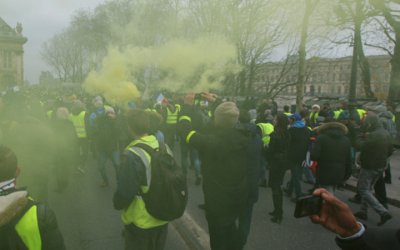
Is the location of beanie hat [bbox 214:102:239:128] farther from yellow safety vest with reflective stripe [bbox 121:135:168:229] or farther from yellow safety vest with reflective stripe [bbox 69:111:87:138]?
yellow safety vest with reflective stripe [bbox 69:111:87:138]

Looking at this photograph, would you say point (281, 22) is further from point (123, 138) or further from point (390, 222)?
point (390, 222)

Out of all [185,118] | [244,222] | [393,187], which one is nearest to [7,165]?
[244,222]

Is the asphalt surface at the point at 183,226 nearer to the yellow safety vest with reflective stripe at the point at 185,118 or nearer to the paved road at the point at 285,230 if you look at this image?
the paved road at the point at 285,230

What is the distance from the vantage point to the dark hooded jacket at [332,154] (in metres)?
5.01

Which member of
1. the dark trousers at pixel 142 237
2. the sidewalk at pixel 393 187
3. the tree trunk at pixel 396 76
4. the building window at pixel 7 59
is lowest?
the sidewalk at pixel 393 187

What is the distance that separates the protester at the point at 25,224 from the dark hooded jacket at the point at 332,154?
4.05 m

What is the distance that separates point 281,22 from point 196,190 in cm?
1196

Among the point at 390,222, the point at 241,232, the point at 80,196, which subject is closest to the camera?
the point at 241,232

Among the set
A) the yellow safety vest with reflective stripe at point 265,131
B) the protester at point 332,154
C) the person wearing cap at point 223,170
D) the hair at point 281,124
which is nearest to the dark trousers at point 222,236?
the person wearing cap at point 223,170

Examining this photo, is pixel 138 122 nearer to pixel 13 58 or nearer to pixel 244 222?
pixel 244 222

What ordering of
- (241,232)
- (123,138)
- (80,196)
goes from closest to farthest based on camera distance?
1. (241,232)
2. (80,196)
3. (123,138)

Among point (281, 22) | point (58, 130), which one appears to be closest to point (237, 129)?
point (58, 130)

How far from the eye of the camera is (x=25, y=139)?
471 centimetres

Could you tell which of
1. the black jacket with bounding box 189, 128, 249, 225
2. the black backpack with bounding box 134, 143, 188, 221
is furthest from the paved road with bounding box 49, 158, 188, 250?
the black backpack with bounding box 134, 143, 188, 221
